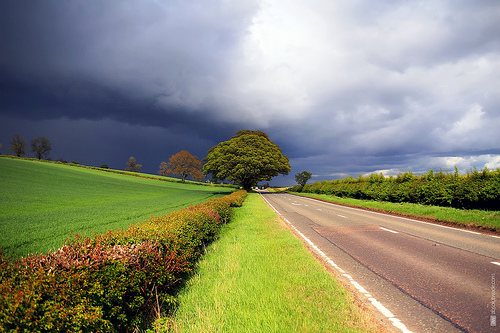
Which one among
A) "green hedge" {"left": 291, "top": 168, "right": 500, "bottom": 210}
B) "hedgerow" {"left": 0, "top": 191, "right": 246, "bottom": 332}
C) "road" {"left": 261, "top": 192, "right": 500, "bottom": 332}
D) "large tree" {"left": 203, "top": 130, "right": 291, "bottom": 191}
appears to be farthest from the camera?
"large tree" {"left": 203, "top": 130, "right": 291, "bottom": 191}

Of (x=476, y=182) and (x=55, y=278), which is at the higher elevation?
(x=476, y=182)

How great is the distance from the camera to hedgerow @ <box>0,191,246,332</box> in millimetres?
2027

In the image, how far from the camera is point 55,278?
2.34 m

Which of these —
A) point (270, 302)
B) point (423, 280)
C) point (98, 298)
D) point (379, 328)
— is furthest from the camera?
point (423, 280)

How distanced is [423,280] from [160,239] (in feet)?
17.5

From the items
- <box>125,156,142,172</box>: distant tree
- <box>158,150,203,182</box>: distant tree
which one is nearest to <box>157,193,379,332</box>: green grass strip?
<box>158,150,203,182</box>: distant tree

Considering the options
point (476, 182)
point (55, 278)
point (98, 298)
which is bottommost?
point (98, 298)

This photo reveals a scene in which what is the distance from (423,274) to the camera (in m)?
4.83

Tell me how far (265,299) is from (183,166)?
3098 inches

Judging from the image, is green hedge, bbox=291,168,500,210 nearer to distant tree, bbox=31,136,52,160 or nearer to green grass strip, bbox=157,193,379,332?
green grass strip, bbox=157,193,379,332

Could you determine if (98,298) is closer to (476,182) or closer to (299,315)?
(299,315)

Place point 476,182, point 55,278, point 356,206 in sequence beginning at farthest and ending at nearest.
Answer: point 356,206
point 476,182
point 55,278

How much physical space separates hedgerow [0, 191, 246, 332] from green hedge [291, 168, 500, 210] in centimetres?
1694

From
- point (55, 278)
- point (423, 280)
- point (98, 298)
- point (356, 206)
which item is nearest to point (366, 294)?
point (423, 280)
